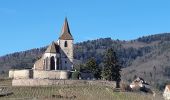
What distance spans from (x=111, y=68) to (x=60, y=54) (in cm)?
1132

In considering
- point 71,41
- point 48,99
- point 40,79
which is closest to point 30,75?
point 40,79

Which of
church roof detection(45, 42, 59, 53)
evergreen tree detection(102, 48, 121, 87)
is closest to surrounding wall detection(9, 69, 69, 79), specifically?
church roof detection(45, 42, 59, 53)

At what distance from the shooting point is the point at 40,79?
359 feet

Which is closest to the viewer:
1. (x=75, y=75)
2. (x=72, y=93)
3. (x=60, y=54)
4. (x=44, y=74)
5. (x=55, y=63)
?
(x=72, y=93)

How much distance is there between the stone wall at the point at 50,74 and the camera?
11211 cm

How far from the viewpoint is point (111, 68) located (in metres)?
114

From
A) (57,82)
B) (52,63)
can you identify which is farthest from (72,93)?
(52,63)

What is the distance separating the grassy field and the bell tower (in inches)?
490

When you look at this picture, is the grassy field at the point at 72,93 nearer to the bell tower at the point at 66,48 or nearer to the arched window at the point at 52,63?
the arched window at the point at 52,63

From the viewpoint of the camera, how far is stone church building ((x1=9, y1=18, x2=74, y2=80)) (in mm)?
112625

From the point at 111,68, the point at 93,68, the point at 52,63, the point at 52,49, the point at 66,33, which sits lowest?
the point at 111,68

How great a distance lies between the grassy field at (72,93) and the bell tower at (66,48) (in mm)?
12444

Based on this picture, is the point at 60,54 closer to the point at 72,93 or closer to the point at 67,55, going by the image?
the point at 67,55

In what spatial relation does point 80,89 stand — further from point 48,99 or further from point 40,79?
point 48,99
